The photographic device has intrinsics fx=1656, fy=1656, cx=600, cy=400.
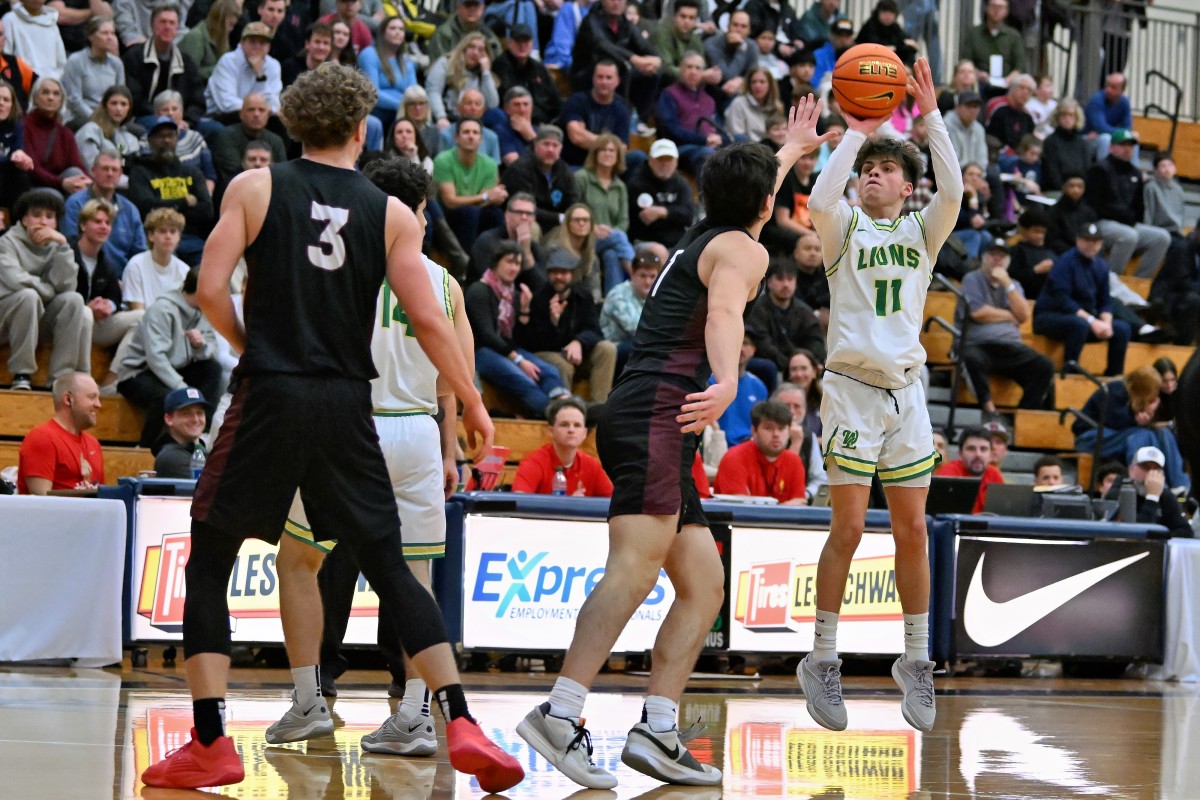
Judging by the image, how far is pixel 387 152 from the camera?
14391 millimetres

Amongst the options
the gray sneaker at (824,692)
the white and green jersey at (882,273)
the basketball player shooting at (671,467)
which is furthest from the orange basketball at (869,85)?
the gray sneaker at (824,692)

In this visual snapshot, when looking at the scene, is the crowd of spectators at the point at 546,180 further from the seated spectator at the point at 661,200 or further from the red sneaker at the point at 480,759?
the red sneaker at the point at 480,759

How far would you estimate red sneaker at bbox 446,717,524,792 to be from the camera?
489 cm

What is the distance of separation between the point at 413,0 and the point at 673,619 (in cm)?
1420

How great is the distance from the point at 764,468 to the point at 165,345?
4565mm

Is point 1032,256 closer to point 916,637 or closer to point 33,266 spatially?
point 33,266

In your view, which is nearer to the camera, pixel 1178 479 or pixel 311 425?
pixel 311 425

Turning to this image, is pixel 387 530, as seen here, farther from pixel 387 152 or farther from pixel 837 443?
pixel 387 152

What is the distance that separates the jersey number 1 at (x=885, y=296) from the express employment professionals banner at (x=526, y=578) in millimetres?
3632

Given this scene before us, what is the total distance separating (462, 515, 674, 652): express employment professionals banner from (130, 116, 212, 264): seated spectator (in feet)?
16.5

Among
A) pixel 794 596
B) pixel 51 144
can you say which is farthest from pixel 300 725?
pixel 51 144

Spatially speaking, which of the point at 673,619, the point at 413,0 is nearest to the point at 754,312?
the point at 413,0

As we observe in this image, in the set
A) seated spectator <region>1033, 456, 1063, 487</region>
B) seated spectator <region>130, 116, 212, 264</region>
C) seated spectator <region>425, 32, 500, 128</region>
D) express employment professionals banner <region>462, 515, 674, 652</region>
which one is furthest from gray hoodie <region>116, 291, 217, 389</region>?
seated spectator <region>1033, 456, 1063, 487</region>

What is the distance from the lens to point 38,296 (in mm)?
12266
